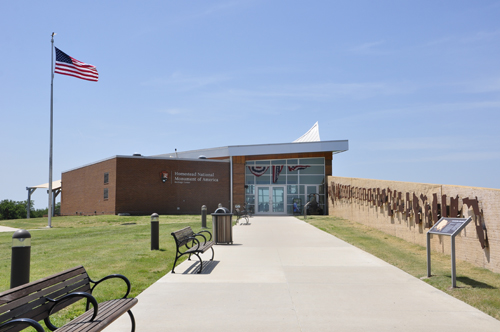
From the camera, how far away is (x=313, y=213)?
35125 mm

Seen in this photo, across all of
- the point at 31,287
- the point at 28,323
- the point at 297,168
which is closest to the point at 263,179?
the point at 297,168

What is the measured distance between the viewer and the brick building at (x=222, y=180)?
34.2 metres

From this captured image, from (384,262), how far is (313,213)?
24.8m

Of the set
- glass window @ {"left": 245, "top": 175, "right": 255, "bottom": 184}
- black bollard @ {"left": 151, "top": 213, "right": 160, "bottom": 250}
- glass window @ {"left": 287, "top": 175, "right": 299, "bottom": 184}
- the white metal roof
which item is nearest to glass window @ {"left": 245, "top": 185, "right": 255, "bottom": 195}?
glass window @ {"left": 245, "top": 175, "right": 255, "bottom": 184}

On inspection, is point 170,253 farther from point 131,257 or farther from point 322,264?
point 322,264

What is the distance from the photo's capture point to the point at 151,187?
34562 mm

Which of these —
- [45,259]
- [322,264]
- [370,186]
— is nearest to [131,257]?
[45,259]

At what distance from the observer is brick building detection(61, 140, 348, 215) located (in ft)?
112

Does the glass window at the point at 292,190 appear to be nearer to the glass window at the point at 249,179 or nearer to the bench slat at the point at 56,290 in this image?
the glass window at the point at 249,179

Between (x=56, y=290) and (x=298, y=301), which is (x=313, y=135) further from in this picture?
(x=56, y=290)

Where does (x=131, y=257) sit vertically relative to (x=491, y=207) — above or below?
below

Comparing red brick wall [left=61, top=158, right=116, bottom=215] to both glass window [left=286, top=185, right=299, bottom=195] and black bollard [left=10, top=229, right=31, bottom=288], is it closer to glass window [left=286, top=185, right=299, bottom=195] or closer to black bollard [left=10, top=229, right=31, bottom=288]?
glass window [left=286, top=185, right=299, bottom=195]

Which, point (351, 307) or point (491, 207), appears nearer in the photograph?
point (351, 307)

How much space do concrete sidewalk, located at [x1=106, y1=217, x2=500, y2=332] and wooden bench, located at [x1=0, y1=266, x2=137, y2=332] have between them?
786 mm
